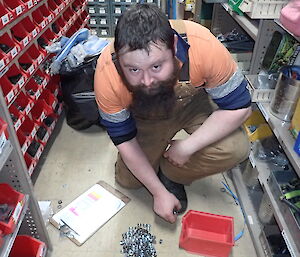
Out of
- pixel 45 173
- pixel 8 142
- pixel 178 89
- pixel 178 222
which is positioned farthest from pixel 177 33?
pixel 45 173

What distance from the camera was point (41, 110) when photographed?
190cm

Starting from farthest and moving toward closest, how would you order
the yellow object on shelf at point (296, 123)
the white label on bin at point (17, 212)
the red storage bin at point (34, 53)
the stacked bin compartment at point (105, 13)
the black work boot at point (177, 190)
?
the stacked bin compartment at point (105, 13) < the red storage bin at point (34, 53) < the black work boot at point (177, 190) < the yellow object on shelf at point (296, 123) < the white label on bin at point (17, 212)

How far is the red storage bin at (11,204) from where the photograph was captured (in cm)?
100

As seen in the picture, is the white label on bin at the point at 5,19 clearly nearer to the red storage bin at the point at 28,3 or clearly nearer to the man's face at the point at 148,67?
the red storage bin at the point at 28,3

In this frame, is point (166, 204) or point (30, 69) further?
point (30, 69)

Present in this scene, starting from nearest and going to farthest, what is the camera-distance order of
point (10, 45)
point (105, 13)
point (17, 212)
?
point (17, 212), point (10, 45), point (105, 13)

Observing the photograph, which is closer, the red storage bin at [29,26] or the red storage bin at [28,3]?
the red storage bin at [28,3]

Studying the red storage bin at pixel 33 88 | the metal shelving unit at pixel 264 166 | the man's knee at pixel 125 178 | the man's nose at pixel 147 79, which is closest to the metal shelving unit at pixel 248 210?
the metal shelving unit at pixel 264 166

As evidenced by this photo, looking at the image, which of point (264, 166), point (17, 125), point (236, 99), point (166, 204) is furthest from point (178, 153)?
point (17, 125)

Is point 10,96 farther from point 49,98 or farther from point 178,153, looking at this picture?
point 178,153

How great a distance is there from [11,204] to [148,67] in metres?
0.69

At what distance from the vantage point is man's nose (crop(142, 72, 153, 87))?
0.96 meters

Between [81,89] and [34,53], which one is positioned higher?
[34,53]

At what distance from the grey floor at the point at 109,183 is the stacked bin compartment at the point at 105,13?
6.55 feet
